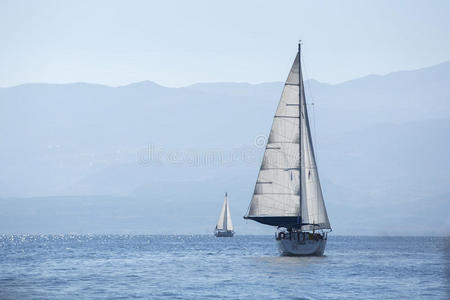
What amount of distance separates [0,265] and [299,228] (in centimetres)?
3026

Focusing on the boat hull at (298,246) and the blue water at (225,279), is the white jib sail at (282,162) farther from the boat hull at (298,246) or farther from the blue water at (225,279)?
the blue water at (225,279)

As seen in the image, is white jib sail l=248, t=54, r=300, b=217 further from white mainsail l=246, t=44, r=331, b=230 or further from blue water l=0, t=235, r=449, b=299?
blue water l=0, t=235, r=449, b=299

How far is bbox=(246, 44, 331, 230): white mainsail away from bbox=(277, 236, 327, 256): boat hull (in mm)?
1786

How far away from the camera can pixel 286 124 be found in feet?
294

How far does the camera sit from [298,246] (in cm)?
8994

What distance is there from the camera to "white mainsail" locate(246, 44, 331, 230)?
89.7m

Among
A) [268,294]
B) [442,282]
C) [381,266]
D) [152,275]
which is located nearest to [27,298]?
[268,294]

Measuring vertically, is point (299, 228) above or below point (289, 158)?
below

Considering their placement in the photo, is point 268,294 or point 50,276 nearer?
point 268,294

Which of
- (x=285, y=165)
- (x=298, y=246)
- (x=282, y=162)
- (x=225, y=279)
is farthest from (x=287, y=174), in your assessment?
(x=225, y=279)

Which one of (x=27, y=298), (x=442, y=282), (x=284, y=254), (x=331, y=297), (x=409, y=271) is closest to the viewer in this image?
(x=27, y=298)

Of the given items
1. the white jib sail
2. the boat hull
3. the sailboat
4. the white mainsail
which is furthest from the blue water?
the white jib sail

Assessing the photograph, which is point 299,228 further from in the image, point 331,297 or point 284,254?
point 331,297

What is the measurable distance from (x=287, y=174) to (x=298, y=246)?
22.9 ft
